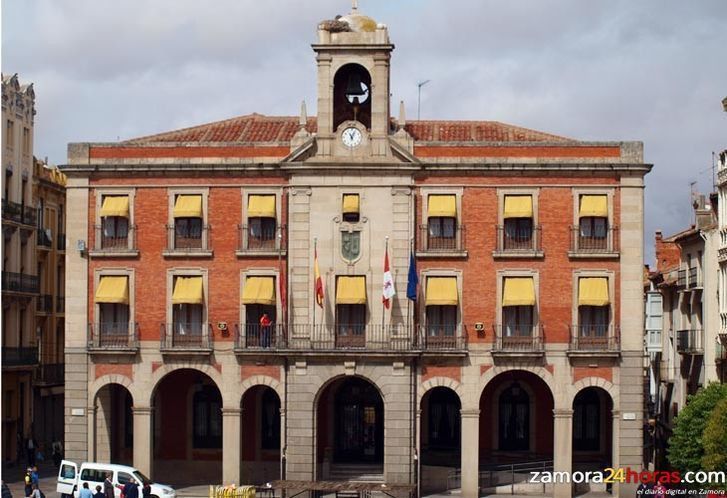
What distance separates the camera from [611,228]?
62750mm

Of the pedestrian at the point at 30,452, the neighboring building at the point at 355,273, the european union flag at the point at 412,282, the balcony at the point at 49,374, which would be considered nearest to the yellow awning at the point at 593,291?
the neighboring building at the point at 355,273

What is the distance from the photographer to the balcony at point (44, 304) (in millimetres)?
83750

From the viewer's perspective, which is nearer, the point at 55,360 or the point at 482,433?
the point at 482,433

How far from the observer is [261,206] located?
63.7 meters

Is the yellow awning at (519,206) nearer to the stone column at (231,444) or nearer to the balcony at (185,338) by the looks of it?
the balcony at (185,338)

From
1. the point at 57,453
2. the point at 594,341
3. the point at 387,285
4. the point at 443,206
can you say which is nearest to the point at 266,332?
the point at 387,285

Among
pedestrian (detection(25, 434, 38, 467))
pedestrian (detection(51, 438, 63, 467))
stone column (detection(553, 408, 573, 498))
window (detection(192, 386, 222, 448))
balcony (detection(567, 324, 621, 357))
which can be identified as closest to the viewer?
balcony (detection(567, 324, 621, 357))

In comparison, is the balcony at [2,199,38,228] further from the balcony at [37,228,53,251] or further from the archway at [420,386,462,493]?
the archway at [420,386,462,493]

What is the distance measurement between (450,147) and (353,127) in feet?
13.3

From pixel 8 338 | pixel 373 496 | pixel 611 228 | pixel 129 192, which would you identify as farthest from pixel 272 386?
pixel 8 338

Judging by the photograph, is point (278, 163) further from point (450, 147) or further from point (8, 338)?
point (8, 338)

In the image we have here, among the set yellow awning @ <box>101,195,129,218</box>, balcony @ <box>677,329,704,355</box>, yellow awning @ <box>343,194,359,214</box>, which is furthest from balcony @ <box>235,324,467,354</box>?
balcony @ <box>677,329,704,355</box>

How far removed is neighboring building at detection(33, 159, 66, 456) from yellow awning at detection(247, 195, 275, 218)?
22.3m

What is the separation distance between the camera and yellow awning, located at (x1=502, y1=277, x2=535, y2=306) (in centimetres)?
6231
